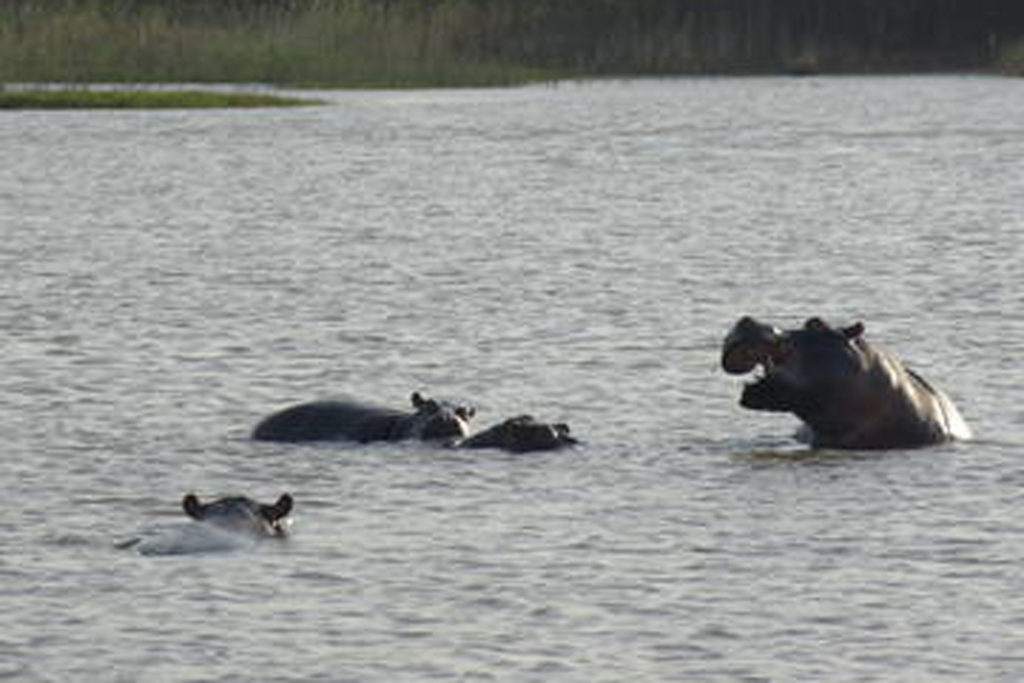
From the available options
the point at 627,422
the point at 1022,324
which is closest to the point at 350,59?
the point at 1022,324

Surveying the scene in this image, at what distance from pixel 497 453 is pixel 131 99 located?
3479 cm

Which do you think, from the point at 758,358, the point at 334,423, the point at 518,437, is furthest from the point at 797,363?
the point at 334,423

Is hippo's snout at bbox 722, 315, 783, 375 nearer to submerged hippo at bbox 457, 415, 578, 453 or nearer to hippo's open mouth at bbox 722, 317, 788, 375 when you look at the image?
hippo's open mouth at bbox 722, 317, 788, 375

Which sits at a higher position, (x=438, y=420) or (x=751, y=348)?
(x=751, y=348)

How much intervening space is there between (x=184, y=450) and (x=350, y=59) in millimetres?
38160

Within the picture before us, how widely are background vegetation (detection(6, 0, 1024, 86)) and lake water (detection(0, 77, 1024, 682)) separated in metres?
14.9

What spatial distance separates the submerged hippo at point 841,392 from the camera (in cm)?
1413

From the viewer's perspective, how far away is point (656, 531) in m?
12.1

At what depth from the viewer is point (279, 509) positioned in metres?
11.8

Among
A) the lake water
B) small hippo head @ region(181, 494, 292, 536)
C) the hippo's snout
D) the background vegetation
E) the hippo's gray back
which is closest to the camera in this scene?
the lake water

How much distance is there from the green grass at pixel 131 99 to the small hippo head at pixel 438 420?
33.5 metres

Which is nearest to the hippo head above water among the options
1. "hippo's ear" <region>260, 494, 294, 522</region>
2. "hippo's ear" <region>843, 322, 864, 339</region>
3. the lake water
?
the lake water

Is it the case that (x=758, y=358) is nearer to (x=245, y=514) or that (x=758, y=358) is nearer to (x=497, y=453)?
(x=497, y=453)

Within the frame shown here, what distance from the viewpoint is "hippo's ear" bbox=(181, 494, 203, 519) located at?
11586 mm
